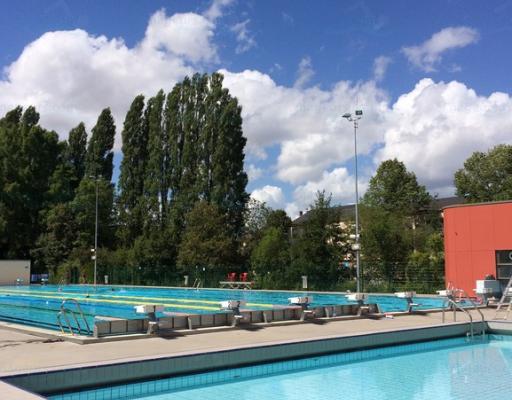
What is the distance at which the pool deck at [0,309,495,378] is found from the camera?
347 inches

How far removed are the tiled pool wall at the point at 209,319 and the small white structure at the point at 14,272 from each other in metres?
39.2

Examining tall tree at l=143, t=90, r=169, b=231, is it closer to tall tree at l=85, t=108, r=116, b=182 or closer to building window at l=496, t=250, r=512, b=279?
tall tree at l=85, t=108, r=116, b=182

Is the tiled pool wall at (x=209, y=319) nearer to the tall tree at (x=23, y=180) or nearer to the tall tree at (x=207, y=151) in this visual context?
the tall tree at (x=207, y=151)

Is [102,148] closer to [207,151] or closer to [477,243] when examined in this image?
[207,151]

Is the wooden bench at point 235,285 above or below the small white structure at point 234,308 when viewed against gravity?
below

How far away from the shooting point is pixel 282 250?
41.2 metres

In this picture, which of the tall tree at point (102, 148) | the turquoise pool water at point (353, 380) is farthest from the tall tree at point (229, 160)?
the turquoise pool water at point (353, 380)

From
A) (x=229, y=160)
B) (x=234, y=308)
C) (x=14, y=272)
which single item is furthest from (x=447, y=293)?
(x=14, y=272)

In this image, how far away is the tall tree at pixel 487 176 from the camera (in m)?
51.1

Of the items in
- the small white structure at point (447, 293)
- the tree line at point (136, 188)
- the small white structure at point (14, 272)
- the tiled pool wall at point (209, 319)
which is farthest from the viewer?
the small white structure at point (14, 272)

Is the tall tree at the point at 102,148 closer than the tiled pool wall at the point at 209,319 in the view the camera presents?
No

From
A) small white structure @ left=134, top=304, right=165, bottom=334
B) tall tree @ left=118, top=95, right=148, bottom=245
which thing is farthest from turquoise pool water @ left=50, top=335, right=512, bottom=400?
tall tree @ left=118, top=95, right=148, bottom=245

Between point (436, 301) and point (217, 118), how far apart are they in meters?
28.7

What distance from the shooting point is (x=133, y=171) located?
5216 centimetres
